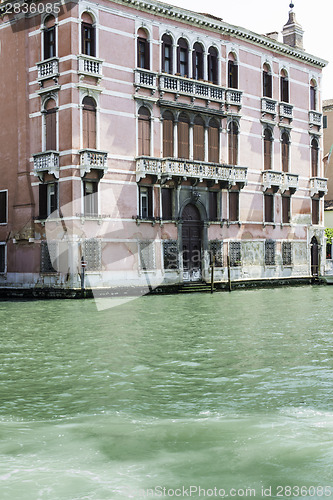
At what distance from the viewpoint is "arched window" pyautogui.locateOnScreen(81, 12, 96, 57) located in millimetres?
22281

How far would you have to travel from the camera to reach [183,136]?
25.2 metres

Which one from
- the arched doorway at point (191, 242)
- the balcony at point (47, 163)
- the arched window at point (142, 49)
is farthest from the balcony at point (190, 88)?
the balcony at point (47, 163)

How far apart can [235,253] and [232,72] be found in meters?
7.52

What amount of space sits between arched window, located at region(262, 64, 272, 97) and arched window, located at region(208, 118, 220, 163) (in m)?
3.95

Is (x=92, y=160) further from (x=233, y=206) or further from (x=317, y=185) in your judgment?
(x=317, y=185)

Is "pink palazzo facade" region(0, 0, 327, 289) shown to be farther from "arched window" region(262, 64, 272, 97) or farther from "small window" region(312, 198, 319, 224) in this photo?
"small window" region(312, 198, 319, 224)

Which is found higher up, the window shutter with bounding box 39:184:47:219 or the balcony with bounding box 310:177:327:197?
the balcony with bounding box 310:177:327:197

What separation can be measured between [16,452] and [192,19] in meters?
22.5

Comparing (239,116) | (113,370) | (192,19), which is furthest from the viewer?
(239,116)

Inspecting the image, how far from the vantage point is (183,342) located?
37.8ft

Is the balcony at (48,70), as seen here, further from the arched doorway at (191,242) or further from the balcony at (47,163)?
the arched doorway at (191,242)


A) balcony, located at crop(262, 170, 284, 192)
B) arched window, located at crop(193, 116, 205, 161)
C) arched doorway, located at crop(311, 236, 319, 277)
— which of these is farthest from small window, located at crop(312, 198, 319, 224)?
arched window, located at crop(193, 116, 205, 161)

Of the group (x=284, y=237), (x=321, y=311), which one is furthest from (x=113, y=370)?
(x=284, y=237)

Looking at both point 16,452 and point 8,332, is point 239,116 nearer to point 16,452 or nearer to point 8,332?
point 8,332
